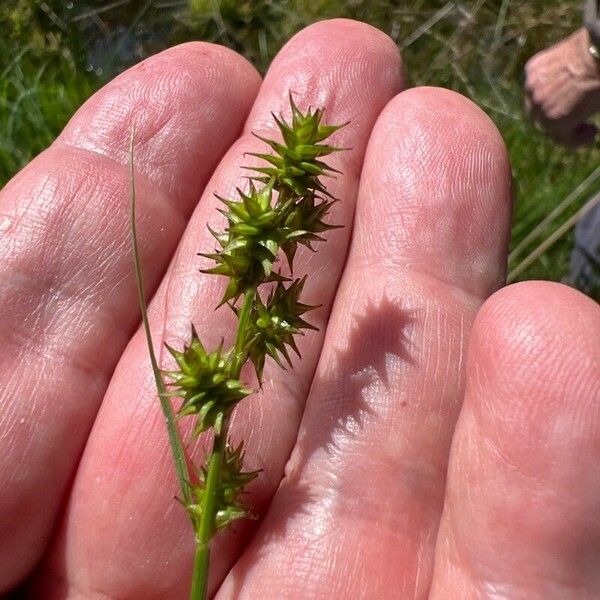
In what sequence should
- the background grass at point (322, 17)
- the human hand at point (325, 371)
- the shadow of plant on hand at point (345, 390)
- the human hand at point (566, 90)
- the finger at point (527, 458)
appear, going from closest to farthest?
the finger at point (527, 458) < the human hand at point (325, 371) < the shadow of plant on hand at point (345, 390) < the human hand at point (566, 90) < the background grass at point (322, 17)

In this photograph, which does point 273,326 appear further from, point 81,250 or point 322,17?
point 322,17

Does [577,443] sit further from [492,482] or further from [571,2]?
[571,2]

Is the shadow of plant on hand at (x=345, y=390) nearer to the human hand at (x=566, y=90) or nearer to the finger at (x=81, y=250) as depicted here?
the finger at (x=81, y=250)

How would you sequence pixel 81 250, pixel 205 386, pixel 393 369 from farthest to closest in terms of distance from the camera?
pixel 81 250 < pixel 393 369 < pixel 205 386

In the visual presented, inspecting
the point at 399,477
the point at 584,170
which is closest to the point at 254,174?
the point at 399,477

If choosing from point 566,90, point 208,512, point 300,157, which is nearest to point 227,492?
point 208,512

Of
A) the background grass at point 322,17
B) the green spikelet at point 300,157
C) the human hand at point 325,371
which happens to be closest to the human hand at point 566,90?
the background grass at point 322,17
